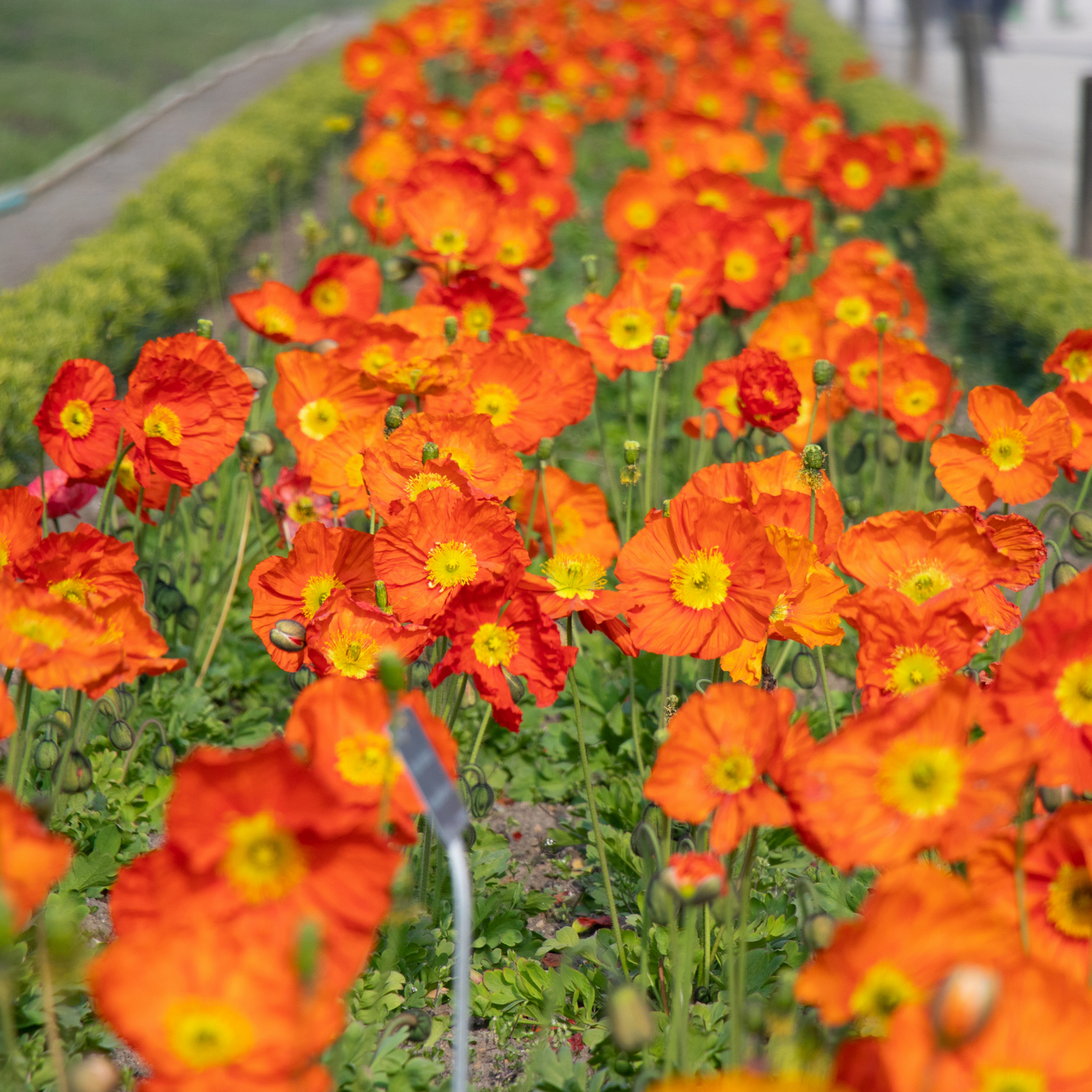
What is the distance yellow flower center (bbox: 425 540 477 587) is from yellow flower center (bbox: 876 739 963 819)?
0.67 meters

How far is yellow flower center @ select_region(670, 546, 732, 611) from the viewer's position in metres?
1.71

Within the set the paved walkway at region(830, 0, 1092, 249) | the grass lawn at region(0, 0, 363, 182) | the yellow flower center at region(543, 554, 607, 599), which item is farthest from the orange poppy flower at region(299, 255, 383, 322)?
the grass lawn at region(0, 0, 363, 182)

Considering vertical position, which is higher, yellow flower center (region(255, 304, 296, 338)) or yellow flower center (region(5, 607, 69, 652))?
yellow flower center (region(5, 607, 69, 652))

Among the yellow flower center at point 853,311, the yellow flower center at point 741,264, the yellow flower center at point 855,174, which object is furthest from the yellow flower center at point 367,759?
the yellow flower center at point 855,174

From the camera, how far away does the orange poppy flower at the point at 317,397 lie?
231 cm

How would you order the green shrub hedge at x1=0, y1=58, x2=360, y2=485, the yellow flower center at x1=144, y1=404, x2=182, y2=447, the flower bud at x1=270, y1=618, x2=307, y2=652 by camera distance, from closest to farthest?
the flower bud at x1=270, y1=618, x2=307, y2=652 < the yellow flower center at x1=144, y1=404, x2=182, y2=447 < the green shrub hedge at x1=0, y1=58, x2=360, y2=485

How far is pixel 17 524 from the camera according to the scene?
1.69 metres

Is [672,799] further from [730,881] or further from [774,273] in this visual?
[774,273]

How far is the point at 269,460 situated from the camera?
10.1 feet

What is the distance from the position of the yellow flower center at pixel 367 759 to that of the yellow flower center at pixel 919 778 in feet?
1.71

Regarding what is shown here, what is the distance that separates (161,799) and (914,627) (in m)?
1.43

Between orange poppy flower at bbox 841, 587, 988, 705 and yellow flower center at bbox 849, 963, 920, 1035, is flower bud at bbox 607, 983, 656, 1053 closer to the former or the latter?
yellow flower center at bbox 849, 963, 920, 1035

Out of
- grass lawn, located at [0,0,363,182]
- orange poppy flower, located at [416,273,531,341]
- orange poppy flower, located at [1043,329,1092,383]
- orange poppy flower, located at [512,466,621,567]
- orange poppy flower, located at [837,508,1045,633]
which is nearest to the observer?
orange poppy flower, located at [837,508,1045,633]

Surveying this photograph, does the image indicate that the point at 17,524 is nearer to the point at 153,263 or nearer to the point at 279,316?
the point at 279,316
